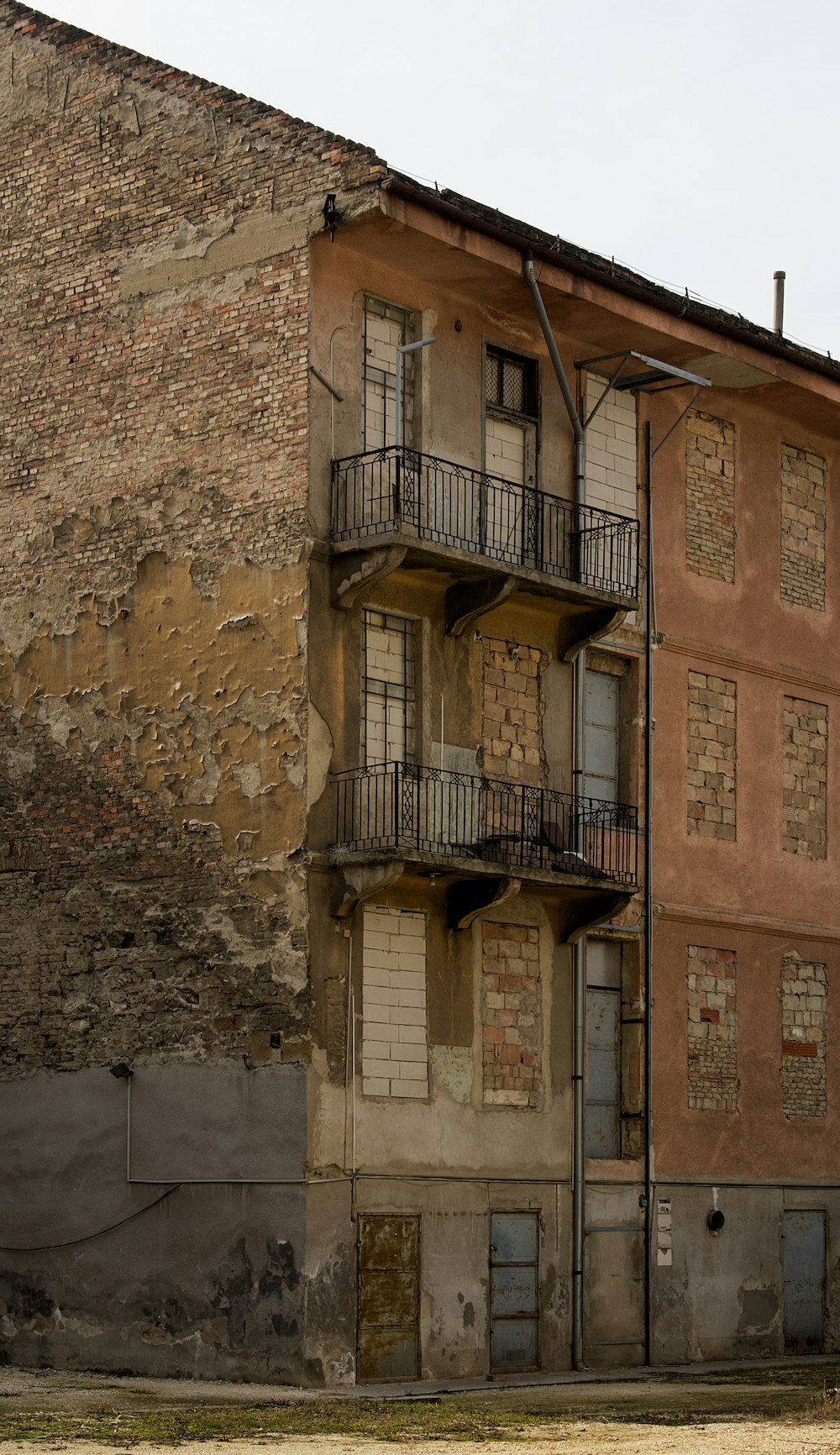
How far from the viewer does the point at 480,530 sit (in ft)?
76.5

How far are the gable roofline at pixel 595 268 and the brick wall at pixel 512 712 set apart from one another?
3.96 metres

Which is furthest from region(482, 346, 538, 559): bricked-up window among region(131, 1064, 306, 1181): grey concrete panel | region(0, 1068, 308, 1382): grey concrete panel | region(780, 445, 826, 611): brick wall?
region(0, 1068, 308, 1382): grey concrete panel

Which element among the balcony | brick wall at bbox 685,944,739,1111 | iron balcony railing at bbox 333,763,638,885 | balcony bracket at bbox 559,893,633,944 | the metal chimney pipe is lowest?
brick wall at bbox 685,944,739,1111

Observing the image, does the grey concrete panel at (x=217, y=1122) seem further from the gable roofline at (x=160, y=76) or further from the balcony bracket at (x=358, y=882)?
the gable roofline at (x=160, y=76)

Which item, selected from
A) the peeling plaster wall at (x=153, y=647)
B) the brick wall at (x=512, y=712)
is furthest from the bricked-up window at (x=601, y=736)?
the peeling plaster wall at (x=153, y=647)

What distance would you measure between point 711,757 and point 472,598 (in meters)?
4.70

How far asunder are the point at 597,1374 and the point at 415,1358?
235 cm

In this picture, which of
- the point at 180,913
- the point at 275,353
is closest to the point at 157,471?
the point at 275,353

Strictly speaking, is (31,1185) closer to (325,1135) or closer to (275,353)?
(325,1135)

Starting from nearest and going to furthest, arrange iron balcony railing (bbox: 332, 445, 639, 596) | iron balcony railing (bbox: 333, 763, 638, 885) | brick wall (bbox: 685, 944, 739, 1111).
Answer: iron balcony railing (bbox: 333, 763, 638, 885)
iron balcony railing (bbox: 332, 445, 639, 596)
brick wall (bbox: 685, 944, 739, 1111)

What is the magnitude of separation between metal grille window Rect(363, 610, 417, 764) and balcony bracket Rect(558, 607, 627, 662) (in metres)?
2.24

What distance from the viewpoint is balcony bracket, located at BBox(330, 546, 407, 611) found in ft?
71.3

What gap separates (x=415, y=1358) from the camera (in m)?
21.8

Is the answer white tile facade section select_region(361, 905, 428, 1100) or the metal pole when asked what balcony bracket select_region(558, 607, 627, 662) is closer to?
the metal pole
